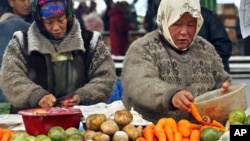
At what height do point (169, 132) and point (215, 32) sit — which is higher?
point (215, 32)

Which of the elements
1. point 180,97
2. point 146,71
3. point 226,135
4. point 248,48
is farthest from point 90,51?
point 248,48

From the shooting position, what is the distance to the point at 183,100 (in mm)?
4578

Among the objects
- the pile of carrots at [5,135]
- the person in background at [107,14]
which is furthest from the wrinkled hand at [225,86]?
the person in background at [107,14]

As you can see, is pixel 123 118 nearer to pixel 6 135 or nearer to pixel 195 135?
pixel 195 135

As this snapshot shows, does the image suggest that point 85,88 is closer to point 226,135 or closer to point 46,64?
point 46,64

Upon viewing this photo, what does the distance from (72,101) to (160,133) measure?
3.21 feet

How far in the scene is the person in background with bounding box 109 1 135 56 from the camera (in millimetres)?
10461

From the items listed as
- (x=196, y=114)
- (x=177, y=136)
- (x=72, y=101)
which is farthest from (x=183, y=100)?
(x=72, y=101)

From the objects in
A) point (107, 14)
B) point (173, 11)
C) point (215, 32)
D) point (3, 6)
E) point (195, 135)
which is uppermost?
point (173, 11)

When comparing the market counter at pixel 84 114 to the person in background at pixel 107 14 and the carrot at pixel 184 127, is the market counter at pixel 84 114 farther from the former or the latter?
the person in background at pixel 107 14

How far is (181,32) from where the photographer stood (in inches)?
197

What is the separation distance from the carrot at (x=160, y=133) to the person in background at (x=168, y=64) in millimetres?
312

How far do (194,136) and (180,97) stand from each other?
26cm

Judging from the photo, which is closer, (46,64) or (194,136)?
(194,136)
